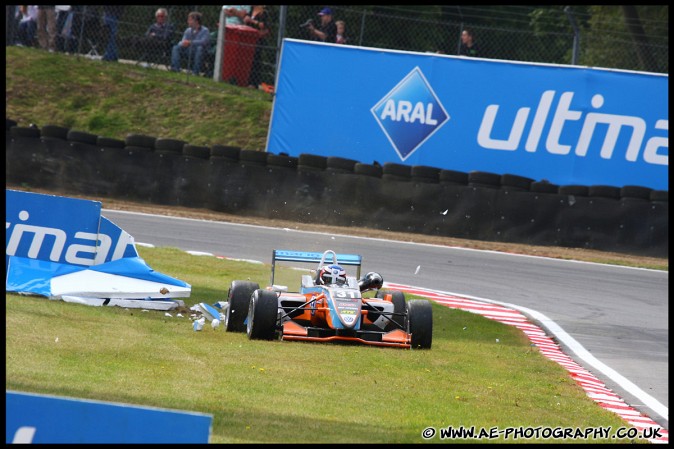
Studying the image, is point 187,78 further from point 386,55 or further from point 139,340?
point 139,340

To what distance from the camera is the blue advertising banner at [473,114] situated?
20391mm

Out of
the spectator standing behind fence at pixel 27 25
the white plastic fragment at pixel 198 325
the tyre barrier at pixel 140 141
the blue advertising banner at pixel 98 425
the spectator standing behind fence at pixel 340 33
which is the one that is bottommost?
the white plastic fragment at pixel 198 325

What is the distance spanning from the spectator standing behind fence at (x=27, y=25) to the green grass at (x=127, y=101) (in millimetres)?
215

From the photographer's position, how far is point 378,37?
25.1 m

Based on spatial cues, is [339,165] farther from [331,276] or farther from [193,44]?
[331,276]

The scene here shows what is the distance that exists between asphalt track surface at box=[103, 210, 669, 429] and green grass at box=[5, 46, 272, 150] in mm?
5897

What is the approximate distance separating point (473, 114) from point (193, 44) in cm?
729

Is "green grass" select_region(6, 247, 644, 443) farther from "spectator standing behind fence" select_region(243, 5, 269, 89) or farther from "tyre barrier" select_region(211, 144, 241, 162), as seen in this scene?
"spectator standing behind fence" select_region(243, 5, 269, 89)

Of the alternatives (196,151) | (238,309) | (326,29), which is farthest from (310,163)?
(238,309)

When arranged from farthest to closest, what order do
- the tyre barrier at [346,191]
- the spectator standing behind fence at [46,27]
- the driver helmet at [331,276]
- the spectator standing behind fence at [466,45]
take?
1. the spectator standing behind fence at [46,27]
2. the spectator standing behind fence at [466,45]
3. the tyre barrier at [346,191]
4. the driver helmet at [331,276]

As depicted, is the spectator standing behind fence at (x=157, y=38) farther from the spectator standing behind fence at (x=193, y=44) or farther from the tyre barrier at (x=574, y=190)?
the tyre barrier at (x=574, y=190)

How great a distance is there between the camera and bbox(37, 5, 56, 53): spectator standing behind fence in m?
25.8

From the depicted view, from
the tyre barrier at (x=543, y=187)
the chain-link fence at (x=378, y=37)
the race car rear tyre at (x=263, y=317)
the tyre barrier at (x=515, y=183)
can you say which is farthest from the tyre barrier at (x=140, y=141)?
the race car rear tyre at (x=263, y=317)

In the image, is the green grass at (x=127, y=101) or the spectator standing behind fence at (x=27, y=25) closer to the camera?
the green grass at (x=127, y=101)
